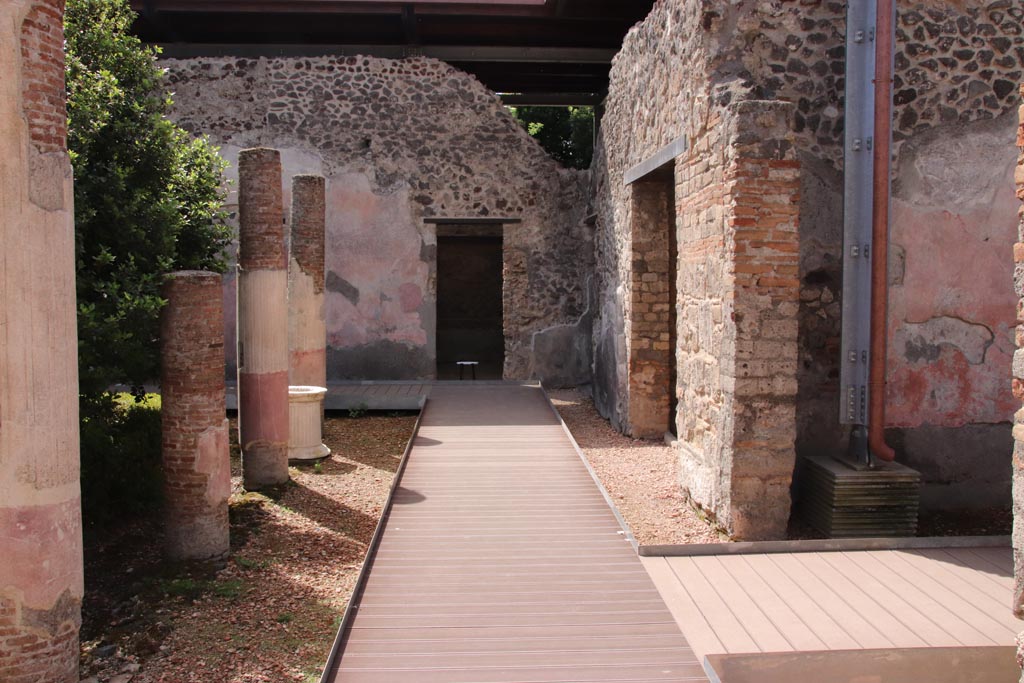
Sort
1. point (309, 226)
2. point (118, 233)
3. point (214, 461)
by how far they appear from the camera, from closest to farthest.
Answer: point (214, 461) < point (118, 233) < point (309, 226)

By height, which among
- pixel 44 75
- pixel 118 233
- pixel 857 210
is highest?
pixel 44 75

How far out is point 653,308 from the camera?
901cm

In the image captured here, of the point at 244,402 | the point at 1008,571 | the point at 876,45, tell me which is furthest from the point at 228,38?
the point at 1008,571

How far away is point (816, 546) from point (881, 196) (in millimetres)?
2257

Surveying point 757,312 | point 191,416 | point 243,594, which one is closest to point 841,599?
point 757,312

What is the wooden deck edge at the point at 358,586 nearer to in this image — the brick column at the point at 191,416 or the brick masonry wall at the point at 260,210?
the brick column at the point at 191,416

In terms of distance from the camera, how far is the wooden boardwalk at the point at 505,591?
12.5 feet

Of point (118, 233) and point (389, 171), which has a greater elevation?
point (389, 171)

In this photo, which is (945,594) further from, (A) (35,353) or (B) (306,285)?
(B) (306,285)

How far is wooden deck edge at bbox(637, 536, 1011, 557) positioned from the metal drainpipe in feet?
2.91

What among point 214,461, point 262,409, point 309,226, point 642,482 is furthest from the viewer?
point 309,226

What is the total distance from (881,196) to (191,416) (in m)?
4.67

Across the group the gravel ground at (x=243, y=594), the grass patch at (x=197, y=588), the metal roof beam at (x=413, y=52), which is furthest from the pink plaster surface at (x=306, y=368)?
the metal roof beam at (x=413, y=52)

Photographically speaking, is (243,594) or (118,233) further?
(118,233)
